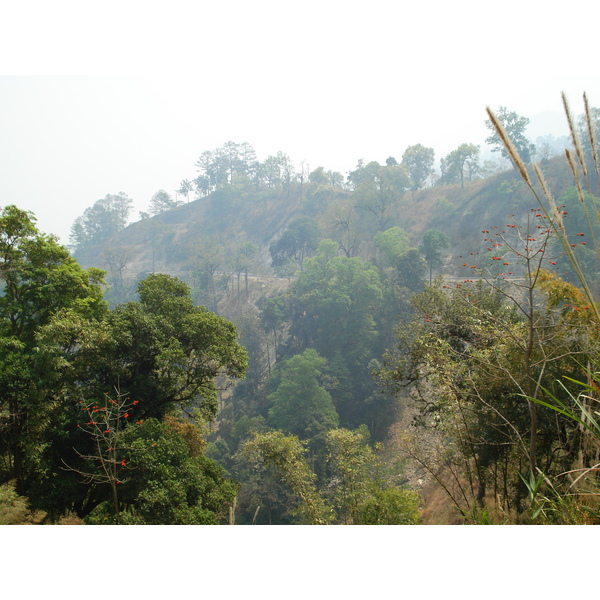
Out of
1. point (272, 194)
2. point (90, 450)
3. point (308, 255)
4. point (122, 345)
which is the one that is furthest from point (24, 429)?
point (272, 194)

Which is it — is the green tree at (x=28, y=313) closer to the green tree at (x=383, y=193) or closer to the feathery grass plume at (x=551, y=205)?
the feathery grass plume at (x=551, y=205)

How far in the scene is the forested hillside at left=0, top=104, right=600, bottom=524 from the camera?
2.91 m

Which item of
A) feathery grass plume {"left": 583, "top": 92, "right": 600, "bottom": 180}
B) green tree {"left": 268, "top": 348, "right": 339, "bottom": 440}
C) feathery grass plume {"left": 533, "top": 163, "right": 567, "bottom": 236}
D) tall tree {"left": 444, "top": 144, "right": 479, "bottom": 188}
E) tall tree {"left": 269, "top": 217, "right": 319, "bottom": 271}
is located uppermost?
tall tree {"left": 444, "top": 144, "right": 479, "bottom": 188}

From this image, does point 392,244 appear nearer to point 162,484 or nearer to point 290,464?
point 290,464

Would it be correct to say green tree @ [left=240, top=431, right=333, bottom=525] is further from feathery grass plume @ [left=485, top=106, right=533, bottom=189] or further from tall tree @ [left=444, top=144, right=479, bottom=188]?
tall tree @ [left=444, top=144, right=479, bottom=188]

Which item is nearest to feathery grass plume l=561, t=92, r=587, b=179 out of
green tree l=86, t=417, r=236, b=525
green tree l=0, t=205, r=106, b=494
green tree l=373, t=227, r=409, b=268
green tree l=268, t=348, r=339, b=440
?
green tree l=86, t=417, r=236, b=525

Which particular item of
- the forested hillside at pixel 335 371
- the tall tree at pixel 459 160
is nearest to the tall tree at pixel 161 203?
the forested hillside at pixel 335 371

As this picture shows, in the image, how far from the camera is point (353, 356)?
62.4ft

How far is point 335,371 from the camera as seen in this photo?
59.7 ft

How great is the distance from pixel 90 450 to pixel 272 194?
40572 mm

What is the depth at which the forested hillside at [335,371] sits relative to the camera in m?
2.91

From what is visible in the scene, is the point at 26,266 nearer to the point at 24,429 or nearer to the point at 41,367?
the point at 41,367

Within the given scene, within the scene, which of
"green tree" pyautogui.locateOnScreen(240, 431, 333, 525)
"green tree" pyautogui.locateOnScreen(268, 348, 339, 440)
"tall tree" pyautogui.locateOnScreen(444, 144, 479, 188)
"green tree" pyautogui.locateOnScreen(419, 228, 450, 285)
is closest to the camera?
"green tree" pyautogui.locateOnScreen(240, 431, 333, 525)
